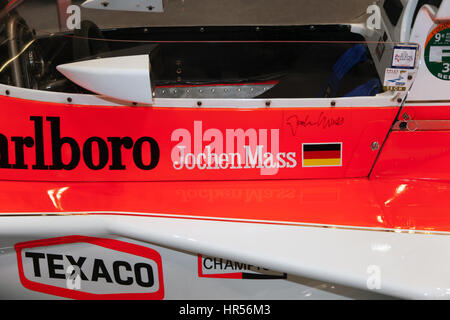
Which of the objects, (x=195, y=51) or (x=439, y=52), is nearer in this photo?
(x=439, y=52)

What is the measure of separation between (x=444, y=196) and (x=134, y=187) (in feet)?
3.31

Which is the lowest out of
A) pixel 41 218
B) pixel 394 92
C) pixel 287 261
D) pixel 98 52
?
pixel 287 261

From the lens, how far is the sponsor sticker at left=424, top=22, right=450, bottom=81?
61.5 inches

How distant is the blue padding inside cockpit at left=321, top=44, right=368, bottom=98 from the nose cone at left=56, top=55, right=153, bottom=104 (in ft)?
2.00

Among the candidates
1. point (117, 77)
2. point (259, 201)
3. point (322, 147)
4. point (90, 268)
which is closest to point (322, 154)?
point (322, 147)

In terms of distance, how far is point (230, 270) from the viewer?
152 centimetres

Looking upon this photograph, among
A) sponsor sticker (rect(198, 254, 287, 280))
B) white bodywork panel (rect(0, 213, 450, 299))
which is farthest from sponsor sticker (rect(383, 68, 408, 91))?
sponsor sticker (rect(198, 254, 287, 280))

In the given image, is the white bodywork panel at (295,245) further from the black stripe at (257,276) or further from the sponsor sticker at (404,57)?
the sponsor sticker at (404,57)

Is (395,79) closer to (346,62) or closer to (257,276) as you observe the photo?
(346,62)
